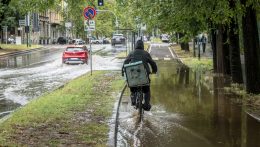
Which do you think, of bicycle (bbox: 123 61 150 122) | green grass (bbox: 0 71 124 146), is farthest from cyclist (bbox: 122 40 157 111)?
green grass (bbox: 0 71 124 146)

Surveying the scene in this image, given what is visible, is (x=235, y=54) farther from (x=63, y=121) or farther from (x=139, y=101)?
(x=63, y=121)

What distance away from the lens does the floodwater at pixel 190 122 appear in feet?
31.2

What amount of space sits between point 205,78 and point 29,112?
1237 centimetres

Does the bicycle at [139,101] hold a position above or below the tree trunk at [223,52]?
below

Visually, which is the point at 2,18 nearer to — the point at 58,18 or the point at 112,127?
the point at 112,127

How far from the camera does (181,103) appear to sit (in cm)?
1483

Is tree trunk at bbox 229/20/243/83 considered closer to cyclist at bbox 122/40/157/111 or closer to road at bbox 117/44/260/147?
road at bbox 117/44/260/147

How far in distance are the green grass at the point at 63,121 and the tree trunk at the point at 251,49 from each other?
4.24m

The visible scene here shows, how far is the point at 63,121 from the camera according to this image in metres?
11.1

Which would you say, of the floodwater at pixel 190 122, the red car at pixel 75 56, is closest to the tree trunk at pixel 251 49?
the floodwater at pixel 190 122

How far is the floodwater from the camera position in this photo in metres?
9.52

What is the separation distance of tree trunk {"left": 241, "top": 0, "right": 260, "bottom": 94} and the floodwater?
2.62ft

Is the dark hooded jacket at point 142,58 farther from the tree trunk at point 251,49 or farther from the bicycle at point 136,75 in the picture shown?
the tree trunk at point 251,49

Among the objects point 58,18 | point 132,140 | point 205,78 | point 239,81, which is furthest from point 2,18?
point 58,18
